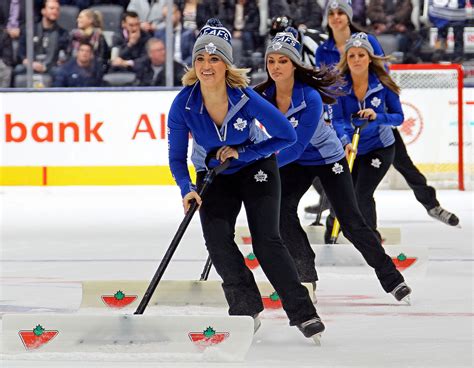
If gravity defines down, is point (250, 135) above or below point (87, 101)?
above

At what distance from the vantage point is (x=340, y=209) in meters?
5.25

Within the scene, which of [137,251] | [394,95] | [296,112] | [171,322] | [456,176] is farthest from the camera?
[456,176]

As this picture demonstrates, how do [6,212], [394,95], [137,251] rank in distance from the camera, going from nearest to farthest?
[394,95] → [137,251] → [6,212]

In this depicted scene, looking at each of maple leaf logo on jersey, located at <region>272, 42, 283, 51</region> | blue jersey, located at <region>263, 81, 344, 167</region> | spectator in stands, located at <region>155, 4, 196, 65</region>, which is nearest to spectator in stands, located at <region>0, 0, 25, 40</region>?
spectator in stands, located at <region>155, 4, 196, 65</region>

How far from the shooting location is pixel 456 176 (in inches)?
441

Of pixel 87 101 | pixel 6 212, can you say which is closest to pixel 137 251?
pixel 6 212

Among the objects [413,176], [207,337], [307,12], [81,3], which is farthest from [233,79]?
[81,3]

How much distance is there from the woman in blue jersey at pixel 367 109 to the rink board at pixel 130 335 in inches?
88.1

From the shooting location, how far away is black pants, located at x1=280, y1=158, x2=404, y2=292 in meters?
5.24

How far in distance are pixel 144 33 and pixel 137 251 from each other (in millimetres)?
4563

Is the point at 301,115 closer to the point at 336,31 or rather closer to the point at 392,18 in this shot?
the point at 336,31

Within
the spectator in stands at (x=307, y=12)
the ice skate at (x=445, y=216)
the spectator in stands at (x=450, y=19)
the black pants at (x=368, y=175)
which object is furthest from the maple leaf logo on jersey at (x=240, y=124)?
the spectator in stands at (x=450, y=19)

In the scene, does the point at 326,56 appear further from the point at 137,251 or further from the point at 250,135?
the point at 250,135

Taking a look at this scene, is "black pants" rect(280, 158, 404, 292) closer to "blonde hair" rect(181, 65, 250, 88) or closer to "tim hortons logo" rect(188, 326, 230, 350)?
"blonde hair" rect(181, 65, 250, 88)
